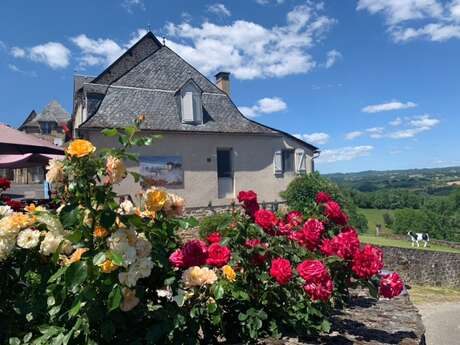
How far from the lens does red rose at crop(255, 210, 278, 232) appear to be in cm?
245

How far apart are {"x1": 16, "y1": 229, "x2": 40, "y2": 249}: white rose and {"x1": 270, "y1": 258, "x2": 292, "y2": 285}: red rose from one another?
1254 mm

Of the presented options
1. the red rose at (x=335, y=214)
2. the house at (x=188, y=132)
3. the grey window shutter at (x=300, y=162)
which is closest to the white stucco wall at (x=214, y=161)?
the house at (x=188, y=132)

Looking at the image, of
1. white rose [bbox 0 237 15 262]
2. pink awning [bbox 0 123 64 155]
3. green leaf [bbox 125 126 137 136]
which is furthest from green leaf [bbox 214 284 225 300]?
pink awning [bbox 0 123 64 155]

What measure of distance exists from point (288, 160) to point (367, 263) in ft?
55.1

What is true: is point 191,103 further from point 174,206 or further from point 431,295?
point 174,206

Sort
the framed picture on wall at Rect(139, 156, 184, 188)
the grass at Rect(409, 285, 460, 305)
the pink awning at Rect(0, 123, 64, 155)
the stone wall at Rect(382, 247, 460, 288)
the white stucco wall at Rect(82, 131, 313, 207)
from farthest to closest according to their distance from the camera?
1. the stone wall at Rect(382, 247, 460, 288)
2. the white stucco wall at Rect(82, 131, 313, 207)
3. the framed picture on wall at Rect(139, 156, 184, 188)
4. the grass at Rect(409, 285, 460, 305)
5. the pink awning at Rect(0, 123, 64, 155)

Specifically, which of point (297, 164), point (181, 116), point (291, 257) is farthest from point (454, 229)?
point (291, 257)

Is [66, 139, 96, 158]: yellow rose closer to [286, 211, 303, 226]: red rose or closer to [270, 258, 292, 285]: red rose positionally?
[270, 258, 292, 285]: red rose

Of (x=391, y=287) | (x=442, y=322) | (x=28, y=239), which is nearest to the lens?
(x=28, y=239)

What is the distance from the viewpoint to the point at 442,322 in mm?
11414

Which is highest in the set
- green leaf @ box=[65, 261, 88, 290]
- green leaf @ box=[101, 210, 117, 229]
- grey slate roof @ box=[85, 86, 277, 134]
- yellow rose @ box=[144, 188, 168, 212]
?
grey slate roof @ box=[85, 86, 277, 134]

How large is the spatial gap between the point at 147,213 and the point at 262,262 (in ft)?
2.82

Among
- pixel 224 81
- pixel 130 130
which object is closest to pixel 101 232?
pixel 130 130

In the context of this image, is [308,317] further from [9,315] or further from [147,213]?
[9,315]
